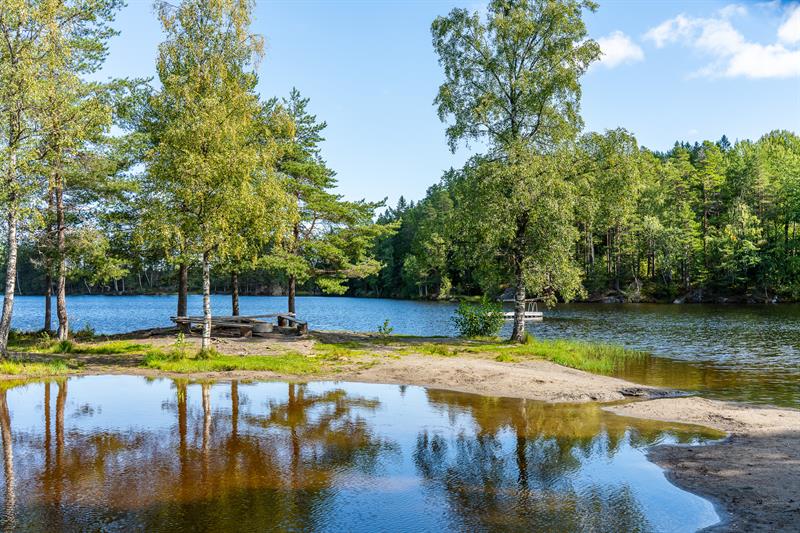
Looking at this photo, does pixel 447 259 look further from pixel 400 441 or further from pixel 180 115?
pixel 400 441

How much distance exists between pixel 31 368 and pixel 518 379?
58.8 ft

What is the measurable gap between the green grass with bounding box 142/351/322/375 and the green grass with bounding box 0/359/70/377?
291cm

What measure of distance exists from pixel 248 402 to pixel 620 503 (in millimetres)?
10977

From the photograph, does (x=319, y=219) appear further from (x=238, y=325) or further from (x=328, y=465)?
(x=328, y=465)

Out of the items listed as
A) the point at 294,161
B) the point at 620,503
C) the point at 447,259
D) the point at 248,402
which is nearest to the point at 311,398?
the point at 248,402

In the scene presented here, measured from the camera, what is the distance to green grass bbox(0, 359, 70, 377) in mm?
19953

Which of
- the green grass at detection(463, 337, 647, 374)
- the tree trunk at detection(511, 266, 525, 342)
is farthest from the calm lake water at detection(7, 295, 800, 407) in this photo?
the tree trunk at detection(511, 266, 525, 342)

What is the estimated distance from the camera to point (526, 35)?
29078 millimetres

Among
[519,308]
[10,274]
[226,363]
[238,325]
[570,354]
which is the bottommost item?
[570,354]

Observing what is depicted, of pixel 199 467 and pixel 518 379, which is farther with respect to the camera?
pixel 518 379

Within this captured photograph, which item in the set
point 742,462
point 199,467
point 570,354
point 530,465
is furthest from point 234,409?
point 570,354

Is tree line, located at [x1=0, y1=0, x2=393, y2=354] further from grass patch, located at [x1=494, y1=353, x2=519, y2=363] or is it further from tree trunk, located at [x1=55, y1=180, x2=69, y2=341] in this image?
grass patch, located at [x1=494, y1=353, x2=519, y2=363]

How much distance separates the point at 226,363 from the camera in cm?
2177

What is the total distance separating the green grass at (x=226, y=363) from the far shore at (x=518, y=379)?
0.04 m
